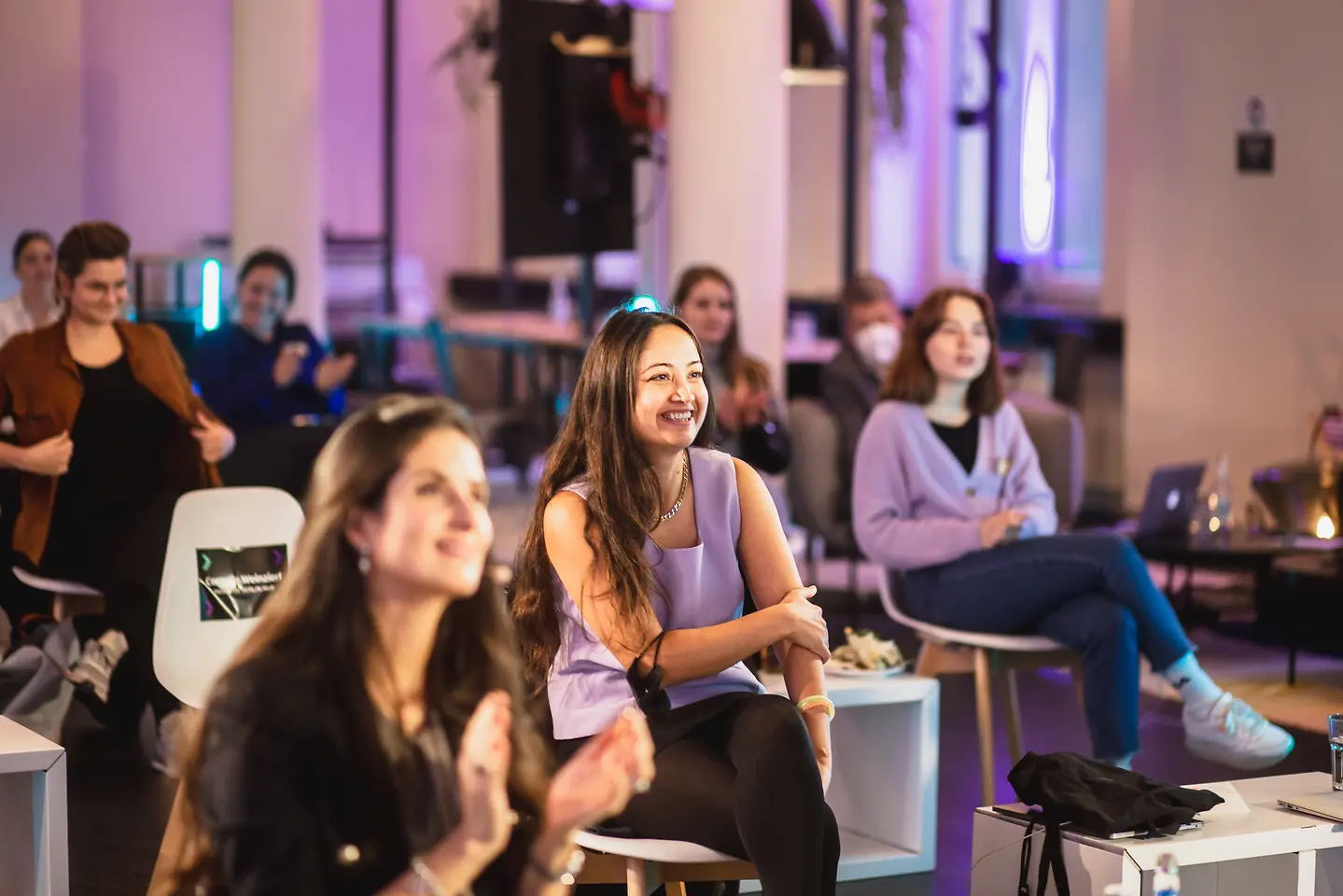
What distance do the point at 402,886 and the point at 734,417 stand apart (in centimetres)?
366

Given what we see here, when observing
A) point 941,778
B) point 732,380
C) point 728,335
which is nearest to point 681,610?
point 941,778

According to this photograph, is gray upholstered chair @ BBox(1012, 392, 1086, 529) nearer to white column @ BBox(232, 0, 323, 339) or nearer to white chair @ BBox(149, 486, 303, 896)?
white chair @ BBox(149, 486, 303, 896)

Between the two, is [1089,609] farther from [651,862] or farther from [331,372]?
[331,372]

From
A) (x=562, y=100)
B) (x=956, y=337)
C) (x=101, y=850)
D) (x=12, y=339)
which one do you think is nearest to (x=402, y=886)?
(x=101, y=850)

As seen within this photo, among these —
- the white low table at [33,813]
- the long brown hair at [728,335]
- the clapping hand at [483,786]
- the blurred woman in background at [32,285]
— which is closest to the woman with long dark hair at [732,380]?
the long brown hair at [728,335]

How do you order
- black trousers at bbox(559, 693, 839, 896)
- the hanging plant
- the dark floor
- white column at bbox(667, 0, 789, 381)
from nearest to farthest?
black trousers at bbox(559, 693, 839, 896), the dark floor, white column at bbox(667, 0, 789, 381), the hanging plant

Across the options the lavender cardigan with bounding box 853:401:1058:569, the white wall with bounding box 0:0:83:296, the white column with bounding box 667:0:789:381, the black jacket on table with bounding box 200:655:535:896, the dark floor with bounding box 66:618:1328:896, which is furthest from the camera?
the white wall with bounding box 0:0:83:296

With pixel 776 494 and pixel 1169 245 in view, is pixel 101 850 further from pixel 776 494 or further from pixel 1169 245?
pixel 1169 245

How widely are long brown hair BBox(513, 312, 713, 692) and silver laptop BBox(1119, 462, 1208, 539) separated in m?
2.97

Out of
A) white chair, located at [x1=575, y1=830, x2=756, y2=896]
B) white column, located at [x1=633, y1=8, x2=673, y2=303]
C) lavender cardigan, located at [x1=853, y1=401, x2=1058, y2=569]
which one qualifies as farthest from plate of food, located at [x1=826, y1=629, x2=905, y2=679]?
white column, located at [x1=633, y1=8, x2=673, y2=303]

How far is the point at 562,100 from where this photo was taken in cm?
689

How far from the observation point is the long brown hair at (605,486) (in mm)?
2971

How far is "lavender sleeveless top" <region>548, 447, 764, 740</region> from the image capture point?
9.69ft

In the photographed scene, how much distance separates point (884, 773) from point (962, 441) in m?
0.89
